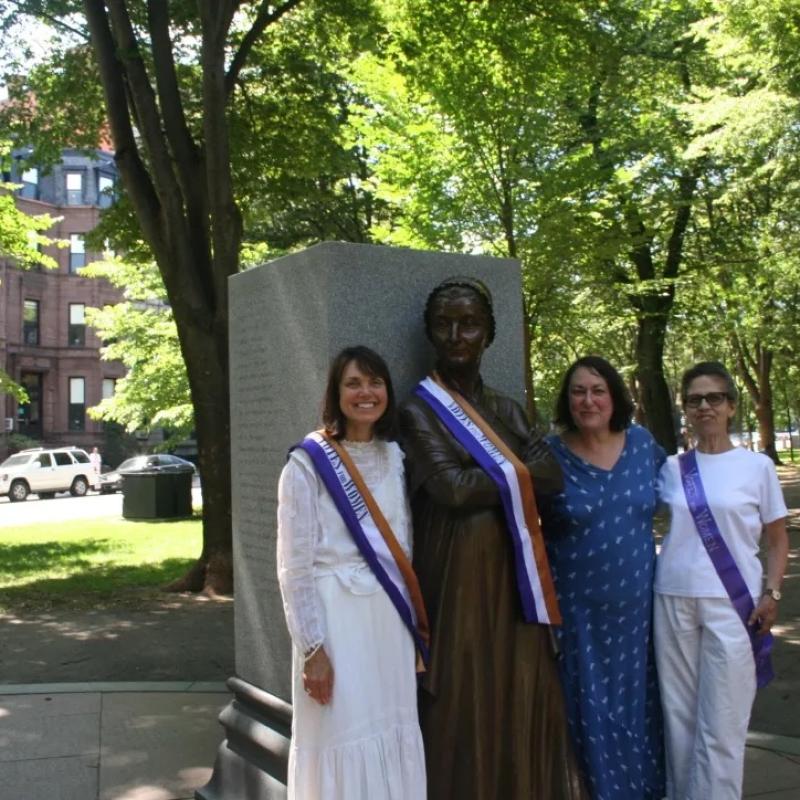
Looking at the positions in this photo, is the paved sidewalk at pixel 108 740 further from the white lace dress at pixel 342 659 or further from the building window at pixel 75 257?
the building window at pixel 75 257

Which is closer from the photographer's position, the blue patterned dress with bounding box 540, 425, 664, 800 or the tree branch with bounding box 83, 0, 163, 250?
the blue patterned dress with bounding box 540, 425, 664, 800

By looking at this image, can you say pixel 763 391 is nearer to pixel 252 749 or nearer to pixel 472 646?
pixel 252 749

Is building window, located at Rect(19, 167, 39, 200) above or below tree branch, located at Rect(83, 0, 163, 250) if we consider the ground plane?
above

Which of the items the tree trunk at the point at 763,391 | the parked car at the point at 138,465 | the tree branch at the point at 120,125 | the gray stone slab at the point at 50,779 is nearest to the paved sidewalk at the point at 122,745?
the gray stone slab at the point at 50,779

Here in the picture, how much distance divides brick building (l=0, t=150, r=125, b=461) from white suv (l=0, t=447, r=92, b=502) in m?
13.8

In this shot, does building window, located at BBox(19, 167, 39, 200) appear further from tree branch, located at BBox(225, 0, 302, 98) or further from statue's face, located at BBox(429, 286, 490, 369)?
statue's face, located at BBox(429, 286, 490, 369)

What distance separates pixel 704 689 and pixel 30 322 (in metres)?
47.3

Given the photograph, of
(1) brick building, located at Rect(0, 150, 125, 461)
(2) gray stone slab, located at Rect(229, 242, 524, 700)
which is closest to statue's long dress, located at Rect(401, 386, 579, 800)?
(2) gray stone slab, located at Rect(229, 242, 524, 700)

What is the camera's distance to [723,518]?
329 cm

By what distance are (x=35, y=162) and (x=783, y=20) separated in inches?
396

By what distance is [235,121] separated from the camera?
40.2 ft

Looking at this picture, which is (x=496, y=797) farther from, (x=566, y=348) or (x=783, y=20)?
(x=566, y=348)

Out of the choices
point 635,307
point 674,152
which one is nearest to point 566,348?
point 635,307

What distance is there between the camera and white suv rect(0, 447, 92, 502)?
30281 millimetres
